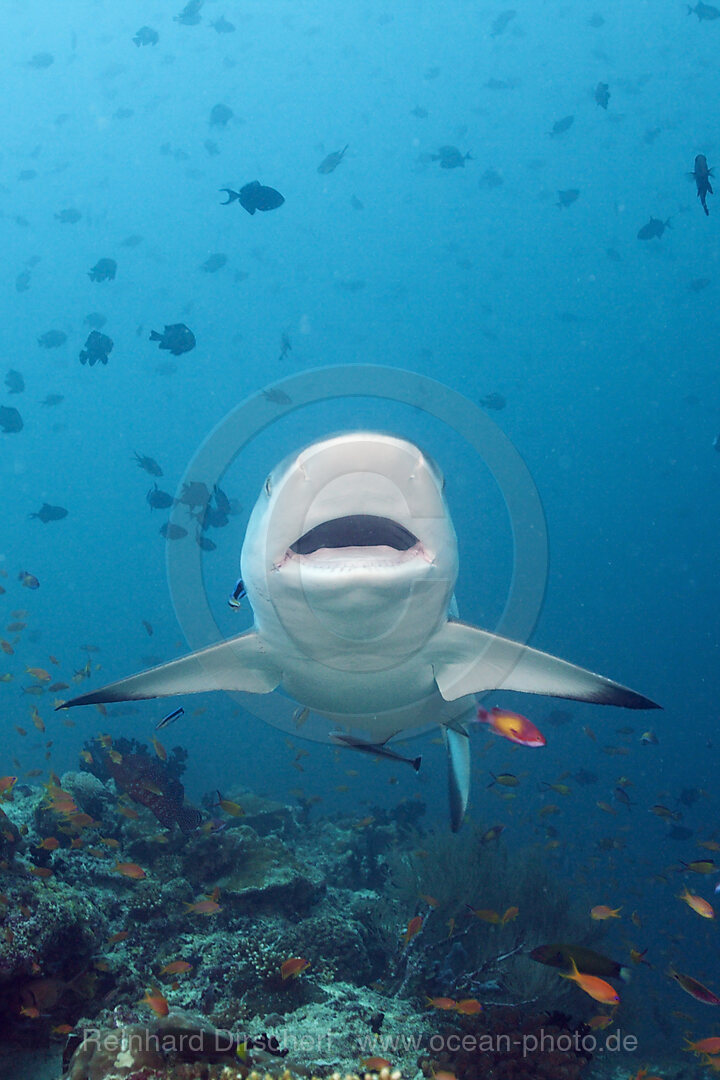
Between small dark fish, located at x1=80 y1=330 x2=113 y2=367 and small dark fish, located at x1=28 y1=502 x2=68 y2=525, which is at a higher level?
small dark fish, located at x1=80 y1=330 x2=113 y2=367

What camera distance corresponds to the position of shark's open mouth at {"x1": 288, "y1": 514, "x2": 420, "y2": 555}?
2922 mm

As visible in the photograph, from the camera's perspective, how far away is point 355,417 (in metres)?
54.3

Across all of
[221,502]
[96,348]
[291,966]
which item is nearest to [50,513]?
[96,348]

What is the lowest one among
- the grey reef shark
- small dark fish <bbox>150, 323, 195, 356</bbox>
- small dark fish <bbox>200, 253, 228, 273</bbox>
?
the grey reef shark

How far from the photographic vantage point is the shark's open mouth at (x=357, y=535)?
2922mm

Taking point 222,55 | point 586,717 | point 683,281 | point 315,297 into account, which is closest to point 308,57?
point 222,55

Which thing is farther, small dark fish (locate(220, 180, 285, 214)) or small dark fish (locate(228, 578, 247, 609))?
small dark fish (locate(220, 180, 285, 214))

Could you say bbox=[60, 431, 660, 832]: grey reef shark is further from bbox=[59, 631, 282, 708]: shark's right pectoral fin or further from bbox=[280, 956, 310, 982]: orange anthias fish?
bbox=[280, 956, 310, 982]: orange anthias fish

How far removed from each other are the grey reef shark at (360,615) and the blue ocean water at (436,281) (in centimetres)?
3472

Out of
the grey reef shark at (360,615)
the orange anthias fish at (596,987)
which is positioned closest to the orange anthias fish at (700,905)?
the orange anthias fish at (596,987)

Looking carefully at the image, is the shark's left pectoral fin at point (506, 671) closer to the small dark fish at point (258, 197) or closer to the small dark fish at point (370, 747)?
the small dark fish at point (370, 747)

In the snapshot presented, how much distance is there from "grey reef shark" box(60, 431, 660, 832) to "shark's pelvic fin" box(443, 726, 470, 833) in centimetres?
82

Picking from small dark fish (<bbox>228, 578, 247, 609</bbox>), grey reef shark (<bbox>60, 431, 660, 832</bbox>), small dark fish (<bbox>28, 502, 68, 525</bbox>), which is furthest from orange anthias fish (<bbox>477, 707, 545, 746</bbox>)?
small dark fish (<bbox>28, 502, 68, 525</bbox>)

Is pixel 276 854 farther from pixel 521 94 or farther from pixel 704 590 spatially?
pixel 704 590
